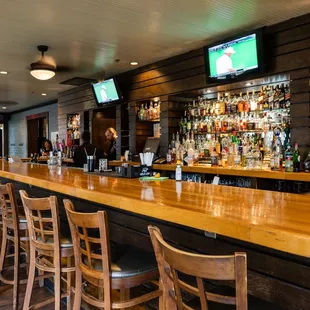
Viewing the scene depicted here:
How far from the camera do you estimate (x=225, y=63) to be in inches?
173

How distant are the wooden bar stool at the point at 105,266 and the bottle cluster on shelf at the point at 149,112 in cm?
433

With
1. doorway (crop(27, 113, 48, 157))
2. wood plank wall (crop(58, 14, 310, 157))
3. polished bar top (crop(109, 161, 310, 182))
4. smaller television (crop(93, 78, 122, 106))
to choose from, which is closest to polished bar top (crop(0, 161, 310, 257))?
polished bar top (crop(109, 161, 310, 182))

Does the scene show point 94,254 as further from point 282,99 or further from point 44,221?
point 282,99

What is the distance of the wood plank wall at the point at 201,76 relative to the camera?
12.5 ft

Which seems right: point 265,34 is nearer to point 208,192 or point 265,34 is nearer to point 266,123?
point 266,123

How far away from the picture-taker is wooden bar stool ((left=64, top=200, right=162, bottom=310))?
1.65 meters

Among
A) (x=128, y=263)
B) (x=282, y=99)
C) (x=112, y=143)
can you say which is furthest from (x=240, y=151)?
(x=128, y=263)

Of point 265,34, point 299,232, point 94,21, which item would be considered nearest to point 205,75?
point 265,34

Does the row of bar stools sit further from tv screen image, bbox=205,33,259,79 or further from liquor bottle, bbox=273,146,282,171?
tv screen image, bbox=205,33,259,79

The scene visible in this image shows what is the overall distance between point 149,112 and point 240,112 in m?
1.82

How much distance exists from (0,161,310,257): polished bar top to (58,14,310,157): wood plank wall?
2092 millimetres

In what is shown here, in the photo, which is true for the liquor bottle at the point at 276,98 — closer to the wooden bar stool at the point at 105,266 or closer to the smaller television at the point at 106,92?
the smaller television at the point at 106,92

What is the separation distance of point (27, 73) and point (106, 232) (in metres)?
6.06

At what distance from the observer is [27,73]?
6.89 meters
